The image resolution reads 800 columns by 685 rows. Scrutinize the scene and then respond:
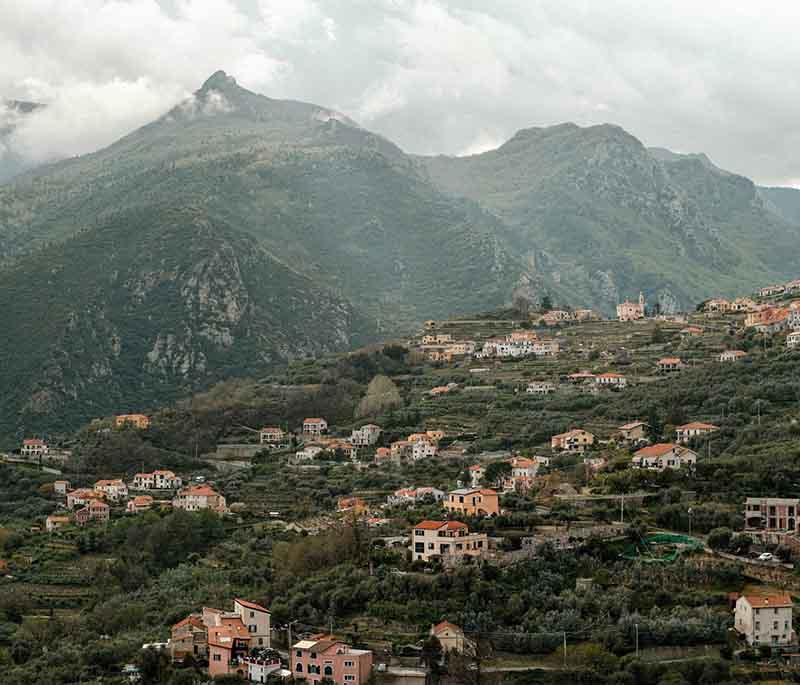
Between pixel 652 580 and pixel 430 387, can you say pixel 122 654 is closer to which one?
pixel 652 580

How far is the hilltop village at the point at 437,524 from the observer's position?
1736 inches

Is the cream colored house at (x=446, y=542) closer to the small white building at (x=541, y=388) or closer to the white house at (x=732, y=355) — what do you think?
the white house at (x=732, y=355)

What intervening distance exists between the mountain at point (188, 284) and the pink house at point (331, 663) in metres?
76.9

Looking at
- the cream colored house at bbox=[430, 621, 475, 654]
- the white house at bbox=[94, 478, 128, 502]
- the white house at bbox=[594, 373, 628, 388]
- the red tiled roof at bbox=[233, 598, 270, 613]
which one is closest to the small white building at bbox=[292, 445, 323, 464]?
the white house at bbox=[94, 478, 128, 502]

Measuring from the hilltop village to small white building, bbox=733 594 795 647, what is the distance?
0.08m

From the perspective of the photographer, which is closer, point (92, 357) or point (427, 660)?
point (427, 660)

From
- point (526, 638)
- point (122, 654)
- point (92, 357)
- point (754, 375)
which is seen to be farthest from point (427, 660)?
point (92, 357)

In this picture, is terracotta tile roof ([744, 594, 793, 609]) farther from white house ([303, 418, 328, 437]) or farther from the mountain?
the mountain

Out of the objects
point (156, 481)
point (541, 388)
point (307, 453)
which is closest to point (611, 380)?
point (541, 388)

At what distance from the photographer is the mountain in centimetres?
13125

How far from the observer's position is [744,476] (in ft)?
187

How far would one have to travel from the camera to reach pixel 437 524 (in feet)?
173

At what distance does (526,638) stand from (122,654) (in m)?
13.0

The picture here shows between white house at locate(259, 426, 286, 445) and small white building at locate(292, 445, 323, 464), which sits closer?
small white building at locate(292, 445, 323, 464)
